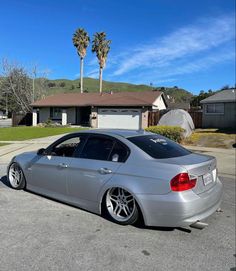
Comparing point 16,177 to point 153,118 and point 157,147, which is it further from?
point 153,118

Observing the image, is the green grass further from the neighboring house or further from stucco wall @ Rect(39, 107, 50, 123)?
stucco wall @ Rect(39, 107, 50, 123)

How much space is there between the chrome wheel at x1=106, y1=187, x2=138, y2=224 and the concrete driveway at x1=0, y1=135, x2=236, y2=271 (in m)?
0.14

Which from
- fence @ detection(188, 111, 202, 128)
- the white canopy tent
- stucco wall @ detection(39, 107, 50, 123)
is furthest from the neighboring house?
stucco wall @ detection(39, 107, 50, 123)

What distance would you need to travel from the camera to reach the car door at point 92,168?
5.46 metres

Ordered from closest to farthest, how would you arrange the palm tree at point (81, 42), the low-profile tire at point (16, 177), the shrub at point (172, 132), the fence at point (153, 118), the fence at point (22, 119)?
the low-profile tire at point (16, 177), the shrub at point (172, 132), the fence at point (153, 118), the fence at point (22, 119), the palm tree at point (81, 42)

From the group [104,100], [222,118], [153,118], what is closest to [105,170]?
[222,118]

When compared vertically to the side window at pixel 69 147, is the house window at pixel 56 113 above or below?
above

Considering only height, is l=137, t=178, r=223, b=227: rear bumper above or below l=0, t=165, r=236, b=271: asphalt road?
above

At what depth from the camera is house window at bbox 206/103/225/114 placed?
1156 inches

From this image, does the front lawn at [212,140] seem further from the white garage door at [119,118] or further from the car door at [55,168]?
the car door at [55,168]

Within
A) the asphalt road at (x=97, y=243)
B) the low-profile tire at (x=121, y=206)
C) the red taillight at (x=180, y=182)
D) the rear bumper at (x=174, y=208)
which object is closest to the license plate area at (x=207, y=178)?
the rear bumper at (x=174, y=208)

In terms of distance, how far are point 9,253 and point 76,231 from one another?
1.08 meters

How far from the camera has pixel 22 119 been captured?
44438 mm

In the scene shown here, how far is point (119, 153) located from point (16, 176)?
2823mm
